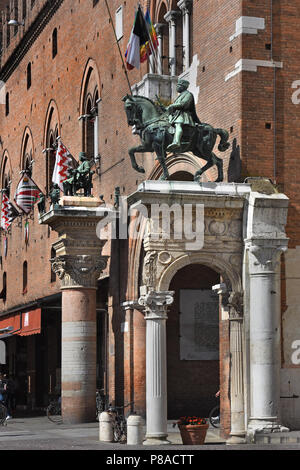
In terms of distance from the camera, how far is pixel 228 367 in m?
22.4

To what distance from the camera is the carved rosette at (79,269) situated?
96.0 feet

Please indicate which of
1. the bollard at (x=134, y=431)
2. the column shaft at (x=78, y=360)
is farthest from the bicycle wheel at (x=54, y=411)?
the bollard at (x=134, y=431)

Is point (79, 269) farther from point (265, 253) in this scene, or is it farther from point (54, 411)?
point (265, 253)

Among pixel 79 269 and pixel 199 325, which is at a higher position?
pixel 79 269

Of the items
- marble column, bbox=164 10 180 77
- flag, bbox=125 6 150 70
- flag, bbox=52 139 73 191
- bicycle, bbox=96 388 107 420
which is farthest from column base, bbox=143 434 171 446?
flag, bbox=52 139 73 191

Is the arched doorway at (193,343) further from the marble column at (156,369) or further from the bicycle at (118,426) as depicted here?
the marble column at (156,369)

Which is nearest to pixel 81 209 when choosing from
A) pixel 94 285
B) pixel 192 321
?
pixel 94 285

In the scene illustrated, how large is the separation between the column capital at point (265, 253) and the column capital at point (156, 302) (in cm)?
176

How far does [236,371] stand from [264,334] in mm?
1011

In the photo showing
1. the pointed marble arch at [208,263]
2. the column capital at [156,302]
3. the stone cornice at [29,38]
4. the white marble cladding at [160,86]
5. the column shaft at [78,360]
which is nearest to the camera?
the column capital at [156,302]

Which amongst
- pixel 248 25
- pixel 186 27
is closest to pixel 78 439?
pixel 248 25

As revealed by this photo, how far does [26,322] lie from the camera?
36.7 metres
